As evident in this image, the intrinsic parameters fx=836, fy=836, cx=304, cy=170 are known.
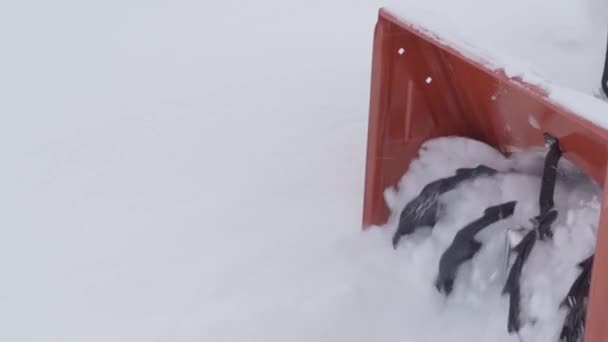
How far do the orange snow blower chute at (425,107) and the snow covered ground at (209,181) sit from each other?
0.33ft

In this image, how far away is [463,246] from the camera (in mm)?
1479

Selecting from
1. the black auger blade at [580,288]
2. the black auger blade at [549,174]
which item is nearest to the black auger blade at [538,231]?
the black auger blade at [549,174]

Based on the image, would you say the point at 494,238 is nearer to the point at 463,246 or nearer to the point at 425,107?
the point at 463,246

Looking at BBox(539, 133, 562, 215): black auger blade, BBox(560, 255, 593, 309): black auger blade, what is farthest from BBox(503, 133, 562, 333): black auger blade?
BBox(560, 255, 593, 309): black auger blade

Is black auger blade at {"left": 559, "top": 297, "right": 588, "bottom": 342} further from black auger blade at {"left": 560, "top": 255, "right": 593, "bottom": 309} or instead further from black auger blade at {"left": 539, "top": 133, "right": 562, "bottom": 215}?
black auger blade at {"left": 539, "top": 133, "right": 562, "bottom": 215}

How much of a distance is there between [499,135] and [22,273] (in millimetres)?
984

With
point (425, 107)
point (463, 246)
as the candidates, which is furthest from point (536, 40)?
point (463, 246)

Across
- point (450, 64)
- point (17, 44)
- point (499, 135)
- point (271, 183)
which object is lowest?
point (271, 183)

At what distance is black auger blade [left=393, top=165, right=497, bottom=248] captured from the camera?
1569mm

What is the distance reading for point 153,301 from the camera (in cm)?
158

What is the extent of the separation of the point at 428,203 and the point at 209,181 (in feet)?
2.12

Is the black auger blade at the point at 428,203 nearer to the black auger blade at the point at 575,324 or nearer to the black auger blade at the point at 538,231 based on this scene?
the black auger blade at the point at 538,231

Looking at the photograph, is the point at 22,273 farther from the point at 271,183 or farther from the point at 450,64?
the point at 450,64

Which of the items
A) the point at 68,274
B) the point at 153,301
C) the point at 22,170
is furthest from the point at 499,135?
the point at 22,170
